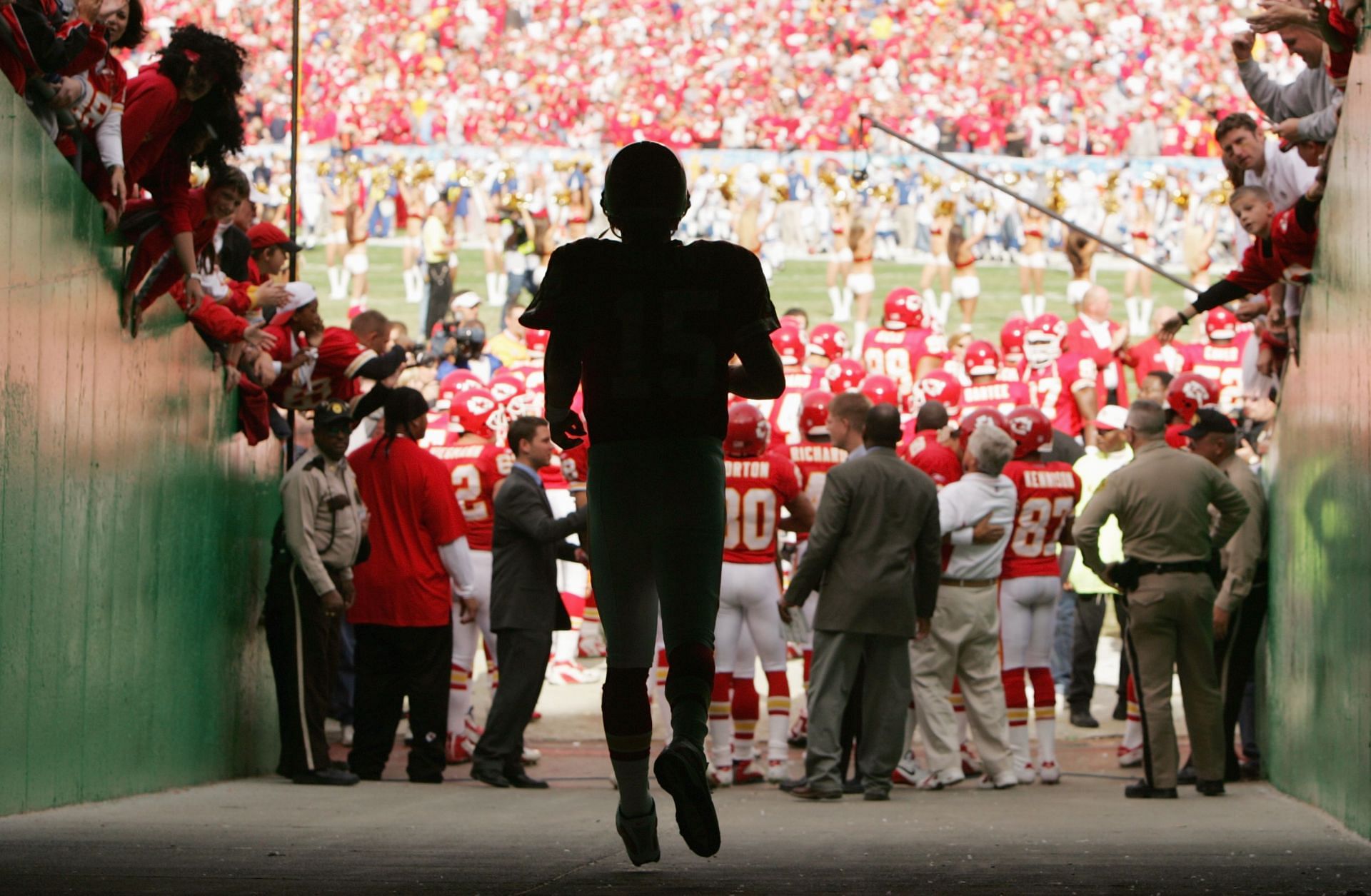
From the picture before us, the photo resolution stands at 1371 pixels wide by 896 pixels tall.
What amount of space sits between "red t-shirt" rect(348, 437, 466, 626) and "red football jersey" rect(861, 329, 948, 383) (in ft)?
30.3

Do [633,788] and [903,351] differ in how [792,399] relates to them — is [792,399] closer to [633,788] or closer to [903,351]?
[903,351]

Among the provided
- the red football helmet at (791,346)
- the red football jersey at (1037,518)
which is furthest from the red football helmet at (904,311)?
the red football jersey at (1037,518)

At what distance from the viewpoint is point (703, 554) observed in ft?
15.0

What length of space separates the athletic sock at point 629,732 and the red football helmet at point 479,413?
7.41 meters

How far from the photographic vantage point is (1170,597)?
29.0 ft

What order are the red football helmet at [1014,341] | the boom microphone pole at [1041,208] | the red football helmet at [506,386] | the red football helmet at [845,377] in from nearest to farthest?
the boom microphone pole at [1041,208] → the red football helmet at [506,386] → the red football helmet at [845,377] → the red football helmet at [1014,341]

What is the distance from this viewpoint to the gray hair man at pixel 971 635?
9.79 metres

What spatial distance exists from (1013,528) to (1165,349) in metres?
9.51

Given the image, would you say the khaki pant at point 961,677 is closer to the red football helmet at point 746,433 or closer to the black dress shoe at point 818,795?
the black dress shoe at point 818,795

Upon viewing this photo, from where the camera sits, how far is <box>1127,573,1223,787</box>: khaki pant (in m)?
8.80

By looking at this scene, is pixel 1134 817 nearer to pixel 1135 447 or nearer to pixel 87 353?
pixel 1135 447

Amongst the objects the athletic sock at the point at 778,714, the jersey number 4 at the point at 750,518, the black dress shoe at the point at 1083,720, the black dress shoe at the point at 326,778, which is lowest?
the black dress shoe at the point at 1083,720

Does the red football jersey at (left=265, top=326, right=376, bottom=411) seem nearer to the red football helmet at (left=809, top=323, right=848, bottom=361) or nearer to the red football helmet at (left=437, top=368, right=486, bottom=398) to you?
the red football helmet at (left=437, top=368, right=486, bottom=398)

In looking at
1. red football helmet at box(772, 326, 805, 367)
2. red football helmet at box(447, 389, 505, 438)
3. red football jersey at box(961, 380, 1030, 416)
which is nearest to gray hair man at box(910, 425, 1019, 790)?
red football helmet at box(447, 389, 505, 438)
